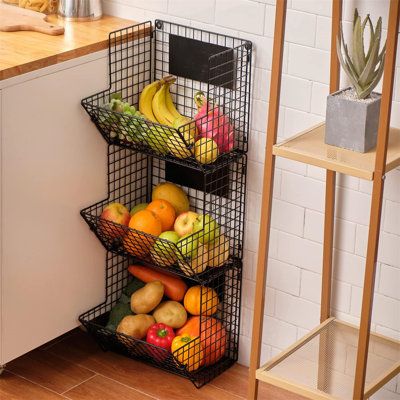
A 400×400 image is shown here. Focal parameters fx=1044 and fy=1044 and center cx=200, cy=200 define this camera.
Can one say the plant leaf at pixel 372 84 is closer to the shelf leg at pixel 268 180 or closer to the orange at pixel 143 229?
the shelf leg at pixel 268 180

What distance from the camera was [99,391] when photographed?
3.35 m

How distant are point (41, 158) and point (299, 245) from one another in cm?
84

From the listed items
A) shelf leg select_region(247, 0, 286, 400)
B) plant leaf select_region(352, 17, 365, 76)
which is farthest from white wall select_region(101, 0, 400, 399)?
→ shelf leg select_region(247, 0, 286, 400)

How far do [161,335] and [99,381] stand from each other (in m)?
0.26

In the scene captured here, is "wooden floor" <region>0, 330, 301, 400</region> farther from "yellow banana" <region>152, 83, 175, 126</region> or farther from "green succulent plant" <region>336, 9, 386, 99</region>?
A: "green succulent plant" <region>336, 9, 386, 99</region>

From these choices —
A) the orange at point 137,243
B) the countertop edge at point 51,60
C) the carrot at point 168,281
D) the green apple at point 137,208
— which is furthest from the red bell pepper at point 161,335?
the countertop edge at point 51,60

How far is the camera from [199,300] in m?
3.40

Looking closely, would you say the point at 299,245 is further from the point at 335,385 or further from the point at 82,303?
the point at 82,303

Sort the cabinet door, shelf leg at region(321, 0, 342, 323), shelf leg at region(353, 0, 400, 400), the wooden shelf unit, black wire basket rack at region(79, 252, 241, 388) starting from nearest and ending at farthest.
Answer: shelf leg at region(353, 0, 400, 400), the wooden shelf unit, shelf leg at region(321, 0, 342, 323), the cabinet door, black wire basket rack at region(79, 252, 241, 388)

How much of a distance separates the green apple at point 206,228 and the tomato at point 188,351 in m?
0.33

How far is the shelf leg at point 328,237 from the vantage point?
2.84 m

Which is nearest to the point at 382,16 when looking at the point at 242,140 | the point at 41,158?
the point at 242,140

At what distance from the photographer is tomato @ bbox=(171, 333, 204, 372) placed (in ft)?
10.9

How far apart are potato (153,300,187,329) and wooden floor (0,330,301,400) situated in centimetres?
18
